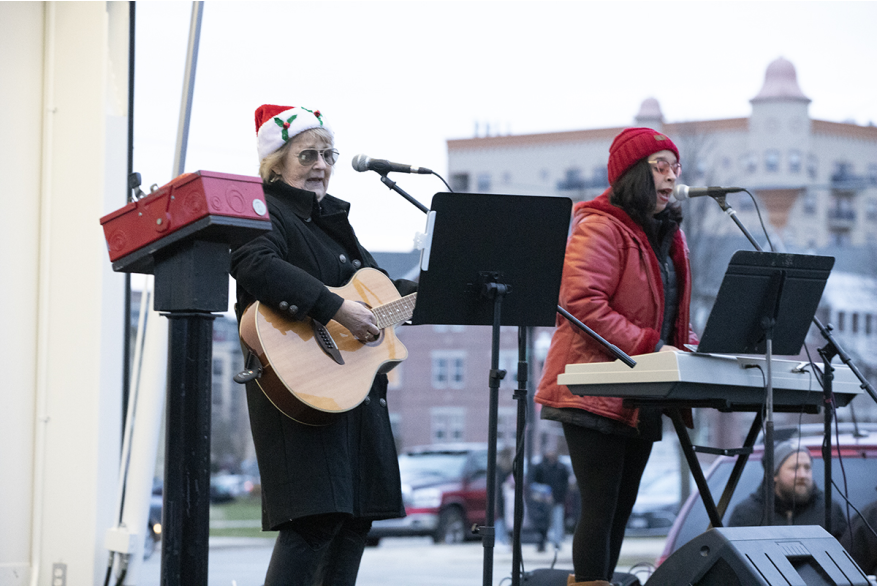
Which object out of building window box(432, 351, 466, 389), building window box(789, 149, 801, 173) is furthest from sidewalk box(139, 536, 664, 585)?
building window box(432, 351, 466, 389)

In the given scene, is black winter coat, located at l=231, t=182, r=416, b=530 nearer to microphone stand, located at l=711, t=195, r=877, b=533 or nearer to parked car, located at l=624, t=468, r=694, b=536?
microphone stand, located at l=711, t=195, r=877, b=533

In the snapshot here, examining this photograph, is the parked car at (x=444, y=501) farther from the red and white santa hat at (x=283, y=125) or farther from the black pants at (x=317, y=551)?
the red and white santa hat at (x=283, y=125)

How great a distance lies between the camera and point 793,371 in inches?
95.0

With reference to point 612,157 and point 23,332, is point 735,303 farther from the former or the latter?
point 23,332

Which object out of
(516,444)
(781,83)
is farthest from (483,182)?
(516,444)

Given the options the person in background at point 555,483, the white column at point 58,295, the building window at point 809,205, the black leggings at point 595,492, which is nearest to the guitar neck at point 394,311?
the black leggings at point 595,492

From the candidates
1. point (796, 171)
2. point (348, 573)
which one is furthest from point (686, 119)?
point (348, 573)

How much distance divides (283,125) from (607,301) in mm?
986

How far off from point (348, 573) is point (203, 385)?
72cm

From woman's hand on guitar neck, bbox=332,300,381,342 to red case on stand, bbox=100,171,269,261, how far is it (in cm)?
45

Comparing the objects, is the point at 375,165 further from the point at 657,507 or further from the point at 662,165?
the point at 657,507

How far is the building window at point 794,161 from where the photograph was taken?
46.0 feet

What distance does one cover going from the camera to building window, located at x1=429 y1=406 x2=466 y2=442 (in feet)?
86.8

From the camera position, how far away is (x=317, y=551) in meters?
2.07
